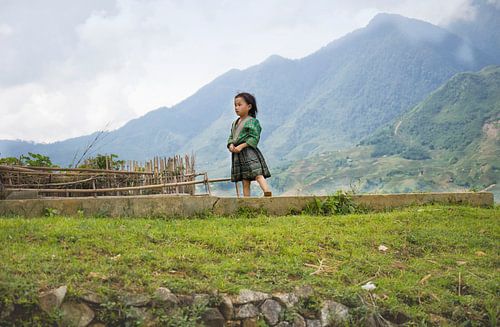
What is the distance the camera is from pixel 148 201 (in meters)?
6.24

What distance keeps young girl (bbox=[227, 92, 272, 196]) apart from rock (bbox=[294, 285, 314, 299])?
3097mm

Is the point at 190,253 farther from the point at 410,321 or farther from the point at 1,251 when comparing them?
the point at 410,321

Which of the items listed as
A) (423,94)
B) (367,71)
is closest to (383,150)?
(423,94)

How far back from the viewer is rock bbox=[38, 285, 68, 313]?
347 cm

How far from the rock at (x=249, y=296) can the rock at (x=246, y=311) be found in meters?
0.04

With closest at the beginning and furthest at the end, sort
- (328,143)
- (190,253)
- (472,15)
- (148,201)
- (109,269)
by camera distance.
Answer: (109,269) → (190,253) → (148,201) → (328,143) → (472,15)

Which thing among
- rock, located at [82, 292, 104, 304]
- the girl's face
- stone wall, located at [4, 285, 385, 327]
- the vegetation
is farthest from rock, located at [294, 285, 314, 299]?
the vegetation

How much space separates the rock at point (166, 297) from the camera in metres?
3.76

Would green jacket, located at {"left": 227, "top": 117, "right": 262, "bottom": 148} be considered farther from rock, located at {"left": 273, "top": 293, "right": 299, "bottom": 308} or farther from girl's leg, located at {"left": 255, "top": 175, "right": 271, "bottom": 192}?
rock, located at {"left": 273, "top": 293, "right": 299, "bottom": 308}

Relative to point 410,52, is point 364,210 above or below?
below

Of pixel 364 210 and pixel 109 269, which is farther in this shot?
pixel 364 210

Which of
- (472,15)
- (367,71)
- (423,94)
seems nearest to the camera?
(423,94)

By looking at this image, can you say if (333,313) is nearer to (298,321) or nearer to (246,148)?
(298,321)

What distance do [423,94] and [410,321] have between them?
6286 inches
